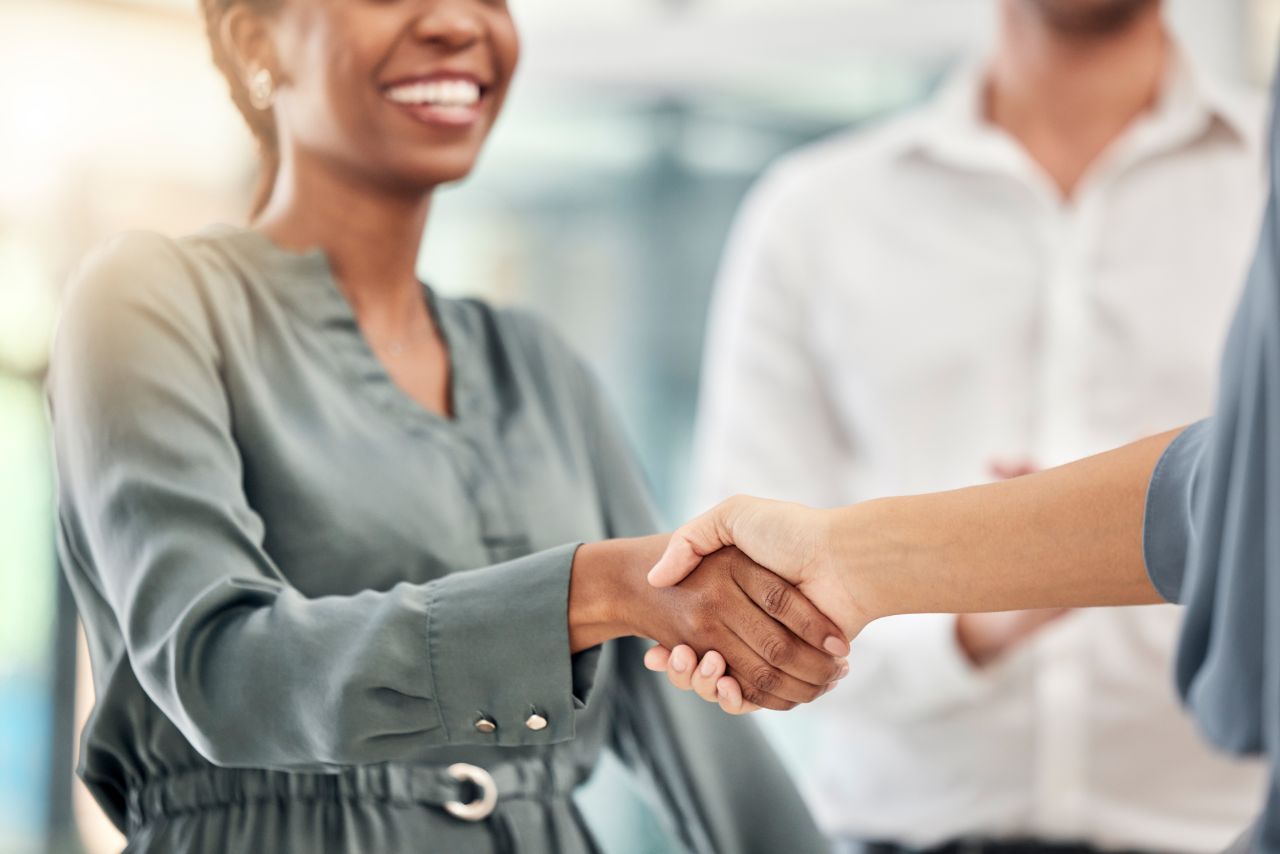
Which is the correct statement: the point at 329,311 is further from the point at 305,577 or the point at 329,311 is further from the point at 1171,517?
the point at 1171,517

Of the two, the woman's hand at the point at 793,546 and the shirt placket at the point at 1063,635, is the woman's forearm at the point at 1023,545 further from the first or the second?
the shirt placket at the point at 1063,635

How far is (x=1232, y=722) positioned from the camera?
59 centimetres

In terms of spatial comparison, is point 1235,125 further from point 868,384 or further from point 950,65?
point 950,65

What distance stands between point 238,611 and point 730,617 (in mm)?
231

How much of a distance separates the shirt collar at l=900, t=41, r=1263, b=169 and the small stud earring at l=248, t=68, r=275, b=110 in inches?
29.9

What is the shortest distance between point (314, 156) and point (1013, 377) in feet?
2.34

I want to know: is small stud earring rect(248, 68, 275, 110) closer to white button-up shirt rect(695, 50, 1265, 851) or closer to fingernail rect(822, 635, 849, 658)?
fingernail rect(822, 635, 849, 658)

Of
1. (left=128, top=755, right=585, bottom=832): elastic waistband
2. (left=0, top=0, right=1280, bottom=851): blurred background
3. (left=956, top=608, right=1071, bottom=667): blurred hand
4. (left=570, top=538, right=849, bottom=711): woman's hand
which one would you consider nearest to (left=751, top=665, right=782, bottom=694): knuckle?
(left=570, top=538, right=849, bottom=711): woman's hand

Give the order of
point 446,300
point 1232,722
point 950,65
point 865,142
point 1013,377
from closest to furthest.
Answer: point 1232,722 → point 446,300 → point 1013,377 → point 865,142 → point 950,65

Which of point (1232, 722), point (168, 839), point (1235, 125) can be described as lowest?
point (168, 839)

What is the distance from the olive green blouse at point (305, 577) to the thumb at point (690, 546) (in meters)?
0.04

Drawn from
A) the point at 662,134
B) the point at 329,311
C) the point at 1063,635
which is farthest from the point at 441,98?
the point at 662,134

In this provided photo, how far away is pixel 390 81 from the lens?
0.73m

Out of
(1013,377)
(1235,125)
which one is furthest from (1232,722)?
(1235,125)
